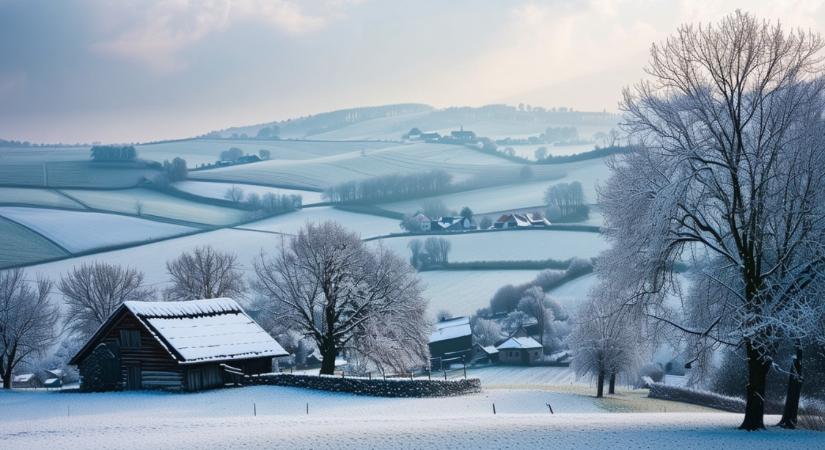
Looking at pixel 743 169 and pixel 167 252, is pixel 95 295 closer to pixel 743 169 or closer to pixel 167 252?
pixel 167 252

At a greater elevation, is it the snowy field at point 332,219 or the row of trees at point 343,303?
the snowy field at point 332,219

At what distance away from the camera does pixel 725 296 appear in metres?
27.8

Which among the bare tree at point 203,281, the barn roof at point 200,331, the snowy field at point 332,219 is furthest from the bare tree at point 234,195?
the barn roof at point 200,331

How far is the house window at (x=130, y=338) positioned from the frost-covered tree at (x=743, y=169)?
31887mm

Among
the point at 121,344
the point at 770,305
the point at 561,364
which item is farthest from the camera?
the point at 561,364

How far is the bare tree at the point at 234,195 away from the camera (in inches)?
6560

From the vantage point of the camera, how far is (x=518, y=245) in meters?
127

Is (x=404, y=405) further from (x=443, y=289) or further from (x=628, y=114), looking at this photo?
(x=443, y=289)

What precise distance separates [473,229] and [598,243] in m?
28.3

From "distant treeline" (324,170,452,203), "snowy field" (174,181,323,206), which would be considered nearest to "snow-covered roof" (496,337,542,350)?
"distant treeline" (324,170,452,203)

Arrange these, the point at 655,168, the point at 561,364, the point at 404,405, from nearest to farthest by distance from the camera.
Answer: the point at 655,168 → the point at 404,405 → the point at 561,364

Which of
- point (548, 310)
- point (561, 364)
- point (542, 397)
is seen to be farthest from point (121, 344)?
point (548, 310)

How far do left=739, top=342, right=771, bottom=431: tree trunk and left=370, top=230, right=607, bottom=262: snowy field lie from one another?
9054 cm

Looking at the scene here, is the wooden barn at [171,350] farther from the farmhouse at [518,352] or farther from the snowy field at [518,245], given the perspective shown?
the snowy field at [518,245]
